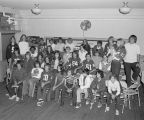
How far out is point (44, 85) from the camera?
21.1 ft

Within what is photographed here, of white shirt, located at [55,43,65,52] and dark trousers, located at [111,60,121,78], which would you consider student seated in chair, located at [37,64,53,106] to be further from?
white shirt, located at [55,43,65,52]

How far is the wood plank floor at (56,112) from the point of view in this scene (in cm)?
547

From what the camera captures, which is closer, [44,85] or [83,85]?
[83,85]

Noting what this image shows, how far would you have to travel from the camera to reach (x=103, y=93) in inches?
237

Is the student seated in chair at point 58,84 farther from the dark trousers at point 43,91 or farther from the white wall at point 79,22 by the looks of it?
the white wall at point 79,22

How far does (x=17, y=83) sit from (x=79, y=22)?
4.58 meters

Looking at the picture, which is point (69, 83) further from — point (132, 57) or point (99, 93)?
point (132, 57)

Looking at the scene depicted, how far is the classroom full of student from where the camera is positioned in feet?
20.3

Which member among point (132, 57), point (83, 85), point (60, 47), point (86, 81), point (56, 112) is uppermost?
point (60, 47)

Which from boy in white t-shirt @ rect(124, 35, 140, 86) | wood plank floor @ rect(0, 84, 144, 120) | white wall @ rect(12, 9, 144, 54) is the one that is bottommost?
wood plank floor @ rect(0, 84, 144, 120)

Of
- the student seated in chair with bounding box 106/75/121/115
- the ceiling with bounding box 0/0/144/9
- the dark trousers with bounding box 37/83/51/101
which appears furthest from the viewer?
the ceiling with bounding box 0/0/144/9

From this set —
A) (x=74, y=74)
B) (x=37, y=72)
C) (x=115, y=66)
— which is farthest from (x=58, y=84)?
(x=115, y=66)

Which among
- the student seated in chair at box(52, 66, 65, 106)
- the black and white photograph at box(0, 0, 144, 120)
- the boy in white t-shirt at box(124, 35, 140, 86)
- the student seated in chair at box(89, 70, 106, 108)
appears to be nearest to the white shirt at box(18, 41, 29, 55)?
the black and white photograph at box(0, 0, 144, 120)

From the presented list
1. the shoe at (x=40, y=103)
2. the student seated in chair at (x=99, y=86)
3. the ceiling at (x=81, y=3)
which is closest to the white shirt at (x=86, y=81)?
the student seated in chair at (x=99, y=86)
